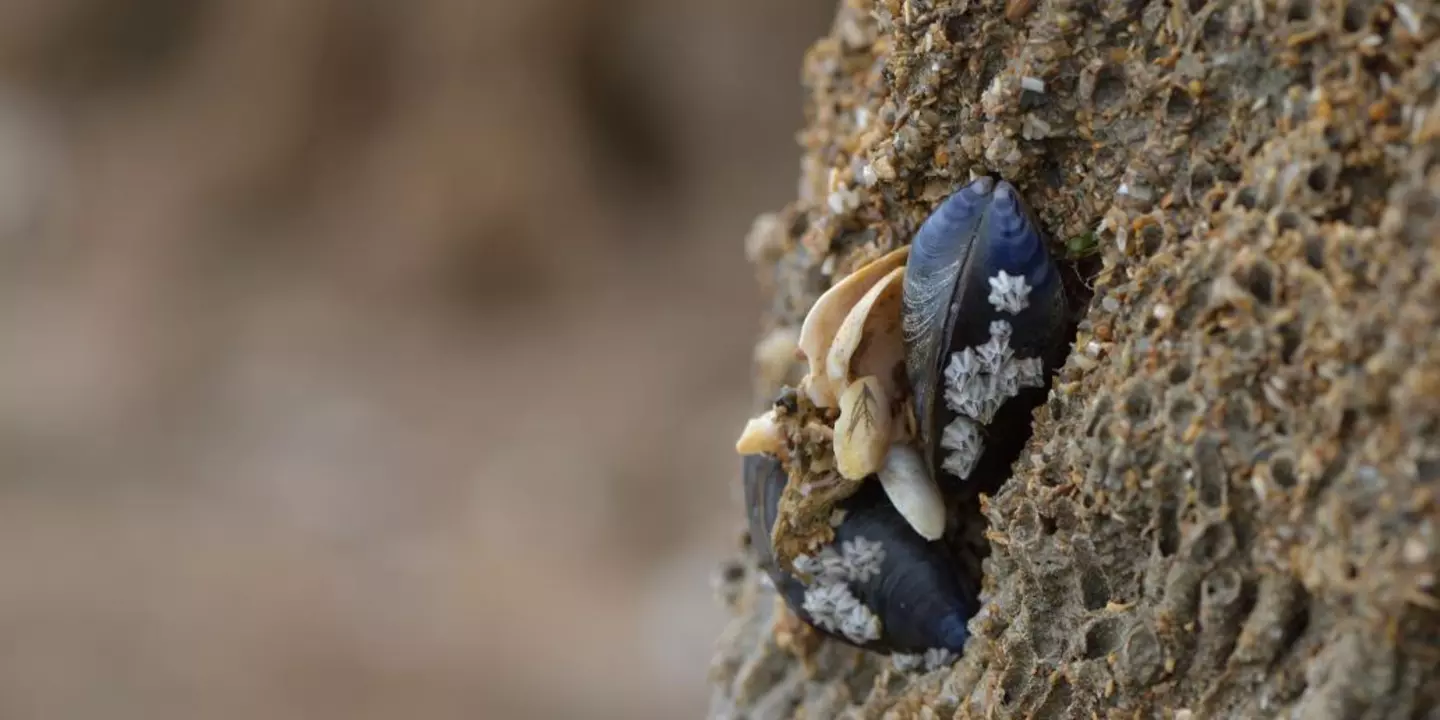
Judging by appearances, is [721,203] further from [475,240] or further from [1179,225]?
[1179,225]

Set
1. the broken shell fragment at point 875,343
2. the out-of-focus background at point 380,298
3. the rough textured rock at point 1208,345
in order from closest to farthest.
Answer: the rough textured rock at point 1208,345
the broken shell fragment at point 875,343
the out-of-focus background at point 380,298

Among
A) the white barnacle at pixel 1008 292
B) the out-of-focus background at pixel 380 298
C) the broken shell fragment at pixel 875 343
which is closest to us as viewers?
the white barnacle at pixel 1008 292

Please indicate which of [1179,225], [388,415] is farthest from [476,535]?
[1179,225]

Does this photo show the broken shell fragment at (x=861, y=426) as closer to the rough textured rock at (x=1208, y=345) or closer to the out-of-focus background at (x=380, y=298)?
the rough textured rock at (x=1208, y=345)

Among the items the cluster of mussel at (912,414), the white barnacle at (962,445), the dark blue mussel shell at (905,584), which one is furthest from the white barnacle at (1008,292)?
the dark blue mussel shell at (905,584)

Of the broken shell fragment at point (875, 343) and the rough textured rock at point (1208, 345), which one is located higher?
the broken shell fragment at point (875, 343)

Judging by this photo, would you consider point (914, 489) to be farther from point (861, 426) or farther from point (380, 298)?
point (380, 298)

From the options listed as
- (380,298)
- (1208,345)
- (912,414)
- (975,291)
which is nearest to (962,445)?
(912,414)
